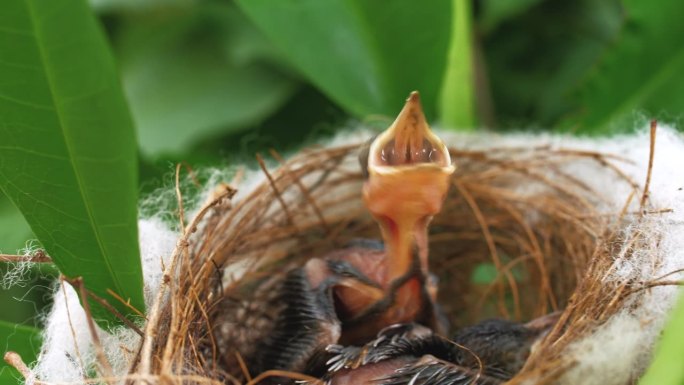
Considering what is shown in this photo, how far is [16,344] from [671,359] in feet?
2.23

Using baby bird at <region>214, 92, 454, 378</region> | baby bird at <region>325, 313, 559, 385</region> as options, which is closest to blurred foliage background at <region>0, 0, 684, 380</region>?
baby bird at <region>214, 92, 454, 378</region>

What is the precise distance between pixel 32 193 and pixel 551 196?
756 millimetres

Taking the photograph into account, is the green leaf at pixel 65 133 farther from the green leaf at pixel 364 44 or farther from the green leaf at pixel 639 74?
the green leaf at pixel 639 74

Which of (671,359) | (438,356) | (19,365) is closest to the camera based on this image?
(671,359)

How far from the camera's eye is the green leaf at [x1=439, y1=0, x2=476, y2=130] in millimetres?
1235

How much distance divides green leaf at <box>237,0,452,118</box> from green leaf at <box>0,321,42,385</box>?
1.70 feet

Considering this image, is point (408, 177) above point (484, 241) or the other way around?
above

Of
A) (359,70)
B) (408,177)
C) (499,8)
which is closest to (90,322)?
(408,177)

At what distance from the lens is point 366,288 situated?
3.07ft

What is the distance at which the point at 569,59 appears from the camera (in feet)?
5.09

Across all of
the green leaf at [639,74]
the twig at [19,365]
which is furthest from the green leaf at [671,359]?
the green leaf at [639,74]

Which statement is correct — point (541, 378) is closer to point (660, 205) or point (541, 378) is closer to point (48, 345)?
point (660, 205)

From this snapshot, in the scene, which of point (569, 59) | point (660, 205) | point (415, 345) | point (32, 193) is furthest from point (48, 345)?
point (569, 59)

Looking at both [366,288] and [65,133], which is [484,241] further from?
[65,133]
